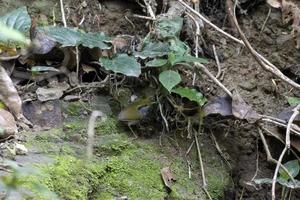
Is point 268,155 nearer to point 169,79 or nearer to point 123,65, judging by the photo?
point 169,79

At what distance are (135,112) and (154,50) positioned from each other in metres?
0.27

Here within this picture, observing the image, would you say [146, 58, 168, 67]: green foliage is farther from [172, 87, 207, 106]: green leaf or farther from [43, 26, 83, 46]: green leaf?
[43, 26, 83, 46]: green leaf

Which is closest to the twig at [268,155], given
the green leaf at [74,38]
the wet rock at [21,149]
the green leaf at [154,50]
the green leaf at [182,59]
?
the green leaf at [182,59]

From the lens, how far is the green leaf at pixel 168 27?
92.3 inches

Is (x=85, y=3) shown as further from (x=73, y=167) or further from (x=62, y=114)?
(x=73, y=167)

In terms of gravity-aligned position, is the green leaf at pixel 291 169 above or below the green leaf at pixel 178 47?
below

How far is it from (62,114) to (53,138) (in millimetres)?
171

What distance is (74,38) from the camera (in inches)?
84.6

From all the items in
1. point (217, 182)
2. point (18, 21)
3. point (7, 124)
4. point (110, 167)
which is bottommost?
point (217, 182)

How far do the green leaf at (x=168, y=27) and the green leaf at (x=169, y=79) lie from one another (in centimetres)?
28

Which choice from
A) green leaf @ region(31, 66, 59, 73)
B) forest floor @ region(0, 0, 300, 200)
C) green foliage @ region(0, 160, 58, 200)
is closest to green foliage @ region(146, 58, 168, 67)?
forest floor @ region(0, 0, 300, 200)

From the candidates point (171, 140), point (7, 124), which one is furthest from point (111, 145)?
point (7, 124)

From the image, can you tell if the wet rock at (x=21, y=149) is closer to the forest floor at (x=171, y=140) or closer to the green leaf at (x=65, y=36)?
the forest floor at (x=171, y=140)

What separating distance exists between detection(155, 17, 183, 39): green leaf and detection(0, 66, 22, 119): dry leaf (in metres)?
0.70
